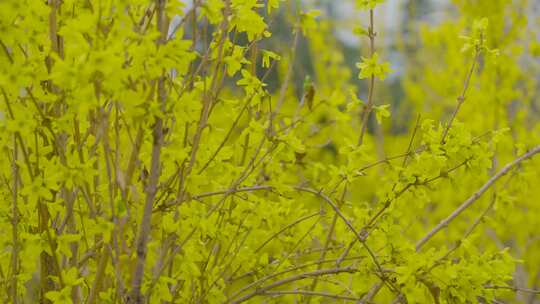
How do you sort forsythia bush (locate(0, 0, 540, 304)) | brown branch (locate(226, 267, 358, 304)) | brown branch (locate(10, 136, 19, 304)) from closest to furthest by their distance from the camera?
forsythia bush (locate(0, 0, 540, 304))
brown branch (locate(10, 136, 19, 304))
brown branch (locate(226, 267, 358, 304))

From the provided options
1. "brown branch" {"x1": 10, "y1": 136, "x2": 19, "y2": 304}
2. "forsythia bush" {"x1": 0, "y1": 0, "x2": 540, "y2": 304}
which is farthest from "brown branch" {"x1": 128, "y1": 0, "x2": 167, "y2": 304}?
"brown branch" {"x1": 10, "y1": 136, "x2": 19, "y2": 304}

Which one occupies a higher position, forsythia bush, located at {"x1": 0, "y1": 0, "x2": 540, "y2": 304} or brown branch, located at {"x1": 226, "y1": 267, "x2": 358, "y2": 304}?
forsythia bush, located at {"x1": 0, "y1": 0, "x2": 540, "y2": 304}

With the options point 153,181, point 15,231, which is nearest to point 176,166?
point 153,181

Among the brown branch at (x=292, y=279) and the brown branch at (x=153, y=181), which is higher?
the brown branch at (x=153, y=181)

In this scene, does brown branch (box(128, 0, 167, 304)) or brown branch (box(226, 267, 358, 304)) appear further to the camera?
brown branch (box(226, 267, 358, 304))

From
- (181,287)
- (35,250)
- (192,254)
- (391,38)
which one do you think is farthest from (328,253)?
(391,38)

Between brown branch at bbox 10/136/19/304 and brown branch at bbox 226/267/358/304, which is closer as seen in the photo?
brown branch at bbox 10/136/19/304

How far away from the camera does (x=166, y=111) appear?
1.92 meters

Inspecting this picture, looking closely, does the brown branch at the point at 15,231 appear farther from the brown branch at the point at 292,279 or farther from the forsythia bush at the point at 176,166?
the brown branch at the point at 292,279

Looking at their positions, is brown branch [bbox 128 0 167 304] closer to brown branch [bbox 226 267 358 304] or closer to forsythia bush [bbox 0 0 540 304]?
forsythia bush [bbox 0 0 540 304]

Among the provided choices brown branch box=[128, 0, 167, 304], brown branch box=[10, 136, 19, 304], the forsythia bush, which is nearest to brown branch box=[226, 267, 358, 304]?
the forsythia bush

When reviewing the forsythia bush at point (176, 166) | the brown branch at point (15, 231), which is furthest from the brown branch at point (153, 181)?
the brown branch at point (15, 231)

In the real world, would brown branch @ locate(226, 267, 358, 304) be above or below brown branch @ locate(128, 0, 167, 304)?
below

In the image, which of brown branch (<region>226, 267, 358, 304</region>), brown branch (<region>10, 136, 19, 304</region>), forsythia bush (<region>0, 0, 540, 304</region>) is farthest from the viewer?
brown branch (<region>226, 267, 358, 304</region>)
